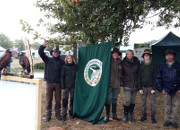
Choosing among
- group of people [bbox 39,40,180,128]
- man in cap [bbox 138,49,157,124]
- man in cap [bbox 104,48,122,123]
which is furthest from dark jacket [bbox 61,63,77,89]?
man in cap [bbox 138,49,157,124]

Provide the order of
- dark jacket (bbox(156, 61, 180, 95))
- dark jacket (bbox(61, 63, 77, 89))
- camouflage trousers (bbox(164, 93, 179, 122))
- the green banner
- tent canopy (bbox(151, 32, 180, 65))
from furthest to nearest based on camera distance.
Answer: tent canopy (bbox(151, 32, 180, 65)) → dark jacket (bbox(61, 63, 77, 89)) → the green banner → camouflage trousers (bbox(164, 93, 179, 122)) → dark jacket (bbox(156, 61, 180, 95))

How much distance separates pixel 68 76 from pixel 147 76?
6.45 feet

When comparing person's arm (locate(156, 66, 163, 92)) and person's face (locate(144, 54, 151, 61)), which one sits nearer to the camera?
person's arm (locate(156, 66, 163, 92))

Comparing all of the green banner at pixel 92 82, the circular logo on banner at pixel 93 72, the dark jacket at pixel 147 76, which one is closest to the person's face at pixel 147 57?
the dark jacket at pixel 147 76

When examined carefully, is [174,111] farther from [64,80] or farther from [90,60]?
[64,80]

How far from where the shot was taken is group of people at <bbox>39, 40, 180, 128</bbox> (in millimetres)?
3893

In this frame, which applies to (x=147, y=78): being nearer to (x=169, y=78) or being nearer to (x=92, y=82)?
(x=169, y=78)

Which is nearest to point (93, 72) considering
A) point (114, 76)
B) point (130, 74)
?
point (114, 76)

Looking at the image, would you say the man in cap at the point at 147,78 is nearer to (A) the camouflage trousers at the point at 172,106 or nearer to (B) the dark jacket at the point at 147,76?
(B) the dark jacket at the point at 147,76

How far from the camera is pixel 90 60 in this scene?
4.31 metres

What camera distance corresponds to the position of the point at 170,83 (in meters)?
3.82

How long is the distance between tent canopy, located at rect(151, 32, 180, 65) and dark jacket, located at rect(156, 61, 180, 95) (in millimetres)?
5122

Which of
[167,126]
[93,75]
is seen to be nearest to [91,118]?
[93,75]

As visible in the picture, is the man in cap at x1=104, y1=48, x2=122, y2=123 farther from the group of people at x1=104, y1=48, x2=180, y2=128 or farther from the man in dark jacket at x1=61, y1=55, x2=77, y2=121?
the man in dark jacket at x1=61, y1=55, x2=77, y2=121
